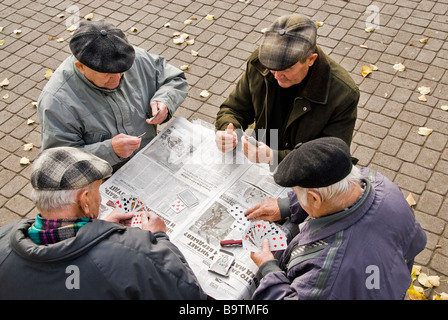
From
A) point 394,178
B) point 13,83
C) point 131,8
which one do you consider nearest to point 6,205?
point 13,83

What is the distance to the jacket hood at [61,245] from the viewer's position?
5.66 feet

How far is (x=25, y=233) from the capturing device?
1879 mm

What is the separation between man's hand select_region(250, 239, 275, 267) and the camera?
221cm

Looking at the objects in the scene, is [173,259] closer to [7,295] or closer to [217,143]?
[7,295]

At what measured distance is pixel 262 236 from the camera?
239 centimetres

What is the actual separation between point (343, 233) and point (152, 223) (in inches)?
44.8

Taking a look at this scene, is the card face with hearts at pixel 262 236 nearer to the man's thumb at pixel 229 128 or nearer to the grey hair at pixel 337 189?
the grey hair at pixel 337 189

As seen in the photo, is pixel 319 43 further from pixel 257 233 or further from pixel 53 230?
pixel 53 230

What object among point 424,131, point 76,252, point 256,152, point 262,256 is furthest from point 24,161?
point 424,131

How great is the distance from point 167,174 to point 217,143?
1.43ft

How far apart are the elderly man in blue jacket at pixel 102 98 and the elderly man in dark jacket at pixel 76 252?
70 centimetres

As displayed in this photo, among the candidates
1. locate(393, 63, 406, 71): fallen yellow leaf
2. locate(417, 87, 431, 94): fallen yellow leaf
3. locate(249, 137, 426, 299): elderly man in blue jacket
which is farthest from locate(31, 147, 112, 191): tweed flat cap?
locate(393, 63, 406, 71): fallen yellow leaf

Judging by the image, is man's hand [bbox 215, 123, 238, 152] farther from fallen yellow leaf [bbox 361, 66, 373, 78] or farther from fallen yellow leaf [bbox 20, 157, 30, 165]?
fallen yellow leaf [bbox 361, 66, 373, 78]

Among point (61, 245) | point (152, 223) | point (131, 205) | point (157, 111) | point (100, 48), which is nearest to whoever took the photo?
point (61, 245)
